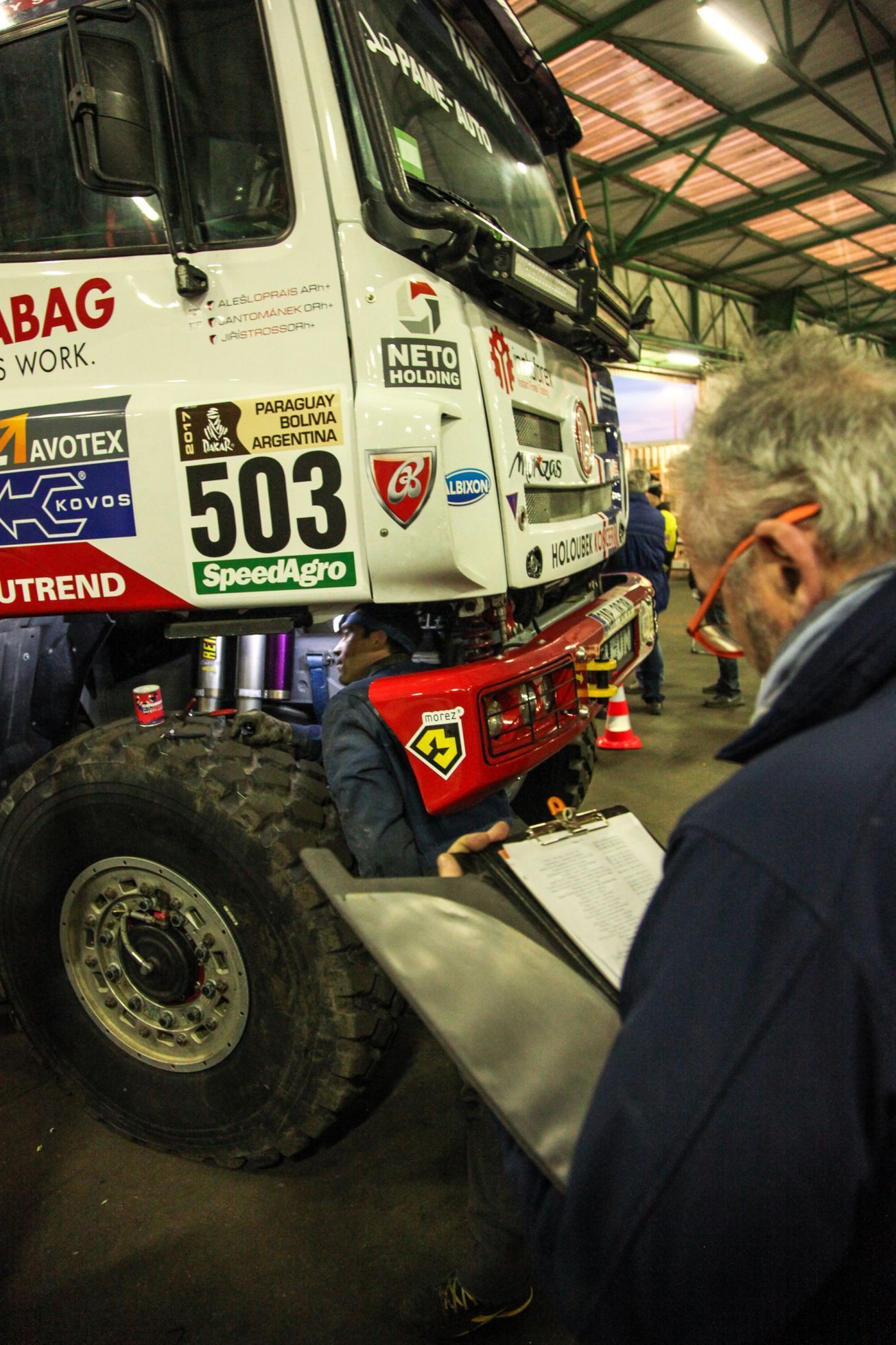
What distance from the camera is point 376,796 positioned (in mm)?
2141

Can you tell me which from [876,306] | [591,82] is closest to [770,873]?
[591,82]

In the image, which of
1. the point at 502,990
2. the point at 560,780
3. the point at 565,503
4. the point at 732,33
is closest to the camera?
the point at 502,990

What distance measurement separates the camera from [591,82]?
8.73 meters

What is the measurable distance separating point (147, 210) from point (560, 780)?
2548mm

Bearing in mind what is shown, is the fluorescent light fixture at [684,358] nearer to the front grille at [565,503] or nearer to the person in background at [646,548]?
the person in background at [646,548]

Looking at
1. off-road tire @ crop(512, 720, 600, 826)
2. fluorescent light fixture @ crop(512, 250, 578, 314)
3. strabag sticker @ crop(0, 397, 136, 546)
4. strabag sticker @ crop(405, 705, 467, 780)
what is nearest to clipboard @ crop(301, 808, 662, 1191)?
strabag sticker @ crop(405, 705, 467, 780)

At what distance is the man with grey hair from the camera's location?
0.69 meters

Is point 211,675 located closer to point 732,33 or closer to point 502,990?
point 502,990

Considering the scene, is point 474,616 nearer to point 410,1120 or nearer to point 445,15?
point 410,1120

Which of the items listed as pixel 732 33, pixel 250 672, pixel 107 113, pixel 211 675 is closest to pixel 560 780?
pixel 250 672

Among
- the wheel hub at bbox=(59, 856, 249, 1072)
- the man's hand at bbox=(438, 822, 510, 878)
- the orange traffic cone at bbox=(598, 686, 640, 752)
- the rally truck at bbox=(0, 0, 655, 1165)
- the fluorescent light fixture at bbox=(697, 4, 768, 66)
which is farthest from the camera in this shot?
the fluorescent light fixture at bbox=(697, 4, 768, 66)

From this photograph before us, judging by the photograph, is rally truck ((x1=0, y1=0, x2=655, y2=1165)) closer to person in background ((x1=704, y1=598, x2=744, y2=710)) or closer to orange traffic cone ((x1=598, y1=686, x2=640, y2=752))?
orange traffic cone ((x1=598, y1=686, x2=640, y2=752))

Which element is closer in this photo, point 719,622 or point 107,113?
point 719,622

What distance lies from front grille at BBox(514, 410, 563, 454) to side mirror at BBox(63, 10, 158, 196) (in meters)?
1.10
